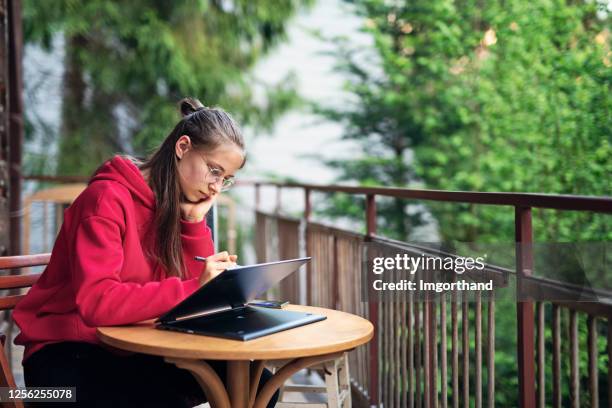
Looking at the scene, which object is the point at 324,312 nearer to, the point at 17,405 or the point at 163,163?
the point at 163,163

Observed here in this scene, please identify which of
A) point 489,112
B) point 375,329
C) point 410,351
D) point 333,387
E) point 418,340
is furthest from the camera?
point 489,112

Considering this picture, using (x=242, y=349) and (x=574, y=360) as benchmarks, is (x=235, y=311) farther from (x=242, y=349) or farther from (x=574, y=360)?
(x=574, y=360)

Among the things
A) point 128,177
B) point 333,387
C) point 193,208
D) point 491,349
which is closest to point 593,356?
point 491,349

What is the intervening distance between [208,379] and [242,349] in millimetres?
165

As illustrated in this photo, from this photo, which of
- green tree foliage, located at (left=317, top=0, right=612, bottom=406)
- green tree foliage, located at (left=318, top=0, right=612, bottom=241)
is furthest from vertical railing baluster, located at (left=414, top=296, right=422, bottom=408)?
green tree foliage, located at (left=318, top=0, right=612, bottom=241)

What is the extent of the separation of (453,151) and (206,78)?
4.05m

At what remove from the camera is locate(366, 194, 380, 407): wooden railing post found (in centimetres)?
283

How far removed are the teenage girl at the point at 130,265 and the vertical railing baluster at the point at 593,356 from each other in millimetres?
873

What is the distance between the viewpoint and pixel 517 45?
831 centimetres

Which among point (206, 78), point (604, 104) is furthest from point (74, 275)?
point (206, 78)

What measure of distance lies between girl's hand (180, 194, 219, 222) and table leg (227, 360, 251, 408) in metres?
0.52

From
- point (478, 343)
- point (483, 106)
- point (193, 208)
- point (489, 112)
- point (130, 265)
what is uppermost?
point (483, 106)

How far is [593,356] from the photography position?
1584 millimetres

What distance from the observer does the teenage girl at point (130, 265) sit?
1.61 m
